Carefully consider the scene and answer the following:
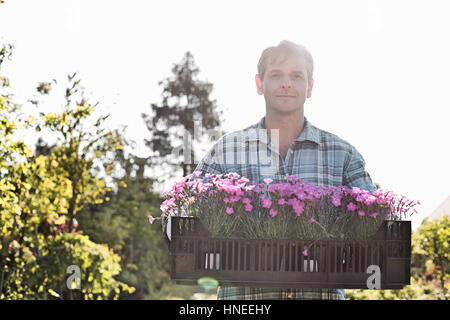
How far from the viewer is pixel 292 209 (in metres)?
2.13

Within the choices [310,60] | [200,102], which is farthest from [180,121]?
[310,60]

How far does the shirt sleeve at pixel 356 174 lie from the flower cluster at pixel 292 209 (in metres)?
0.29

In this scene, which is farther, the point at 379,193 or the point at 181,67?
the point at 181,67

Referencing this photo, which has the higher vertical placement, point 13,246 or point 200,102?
point 200,102

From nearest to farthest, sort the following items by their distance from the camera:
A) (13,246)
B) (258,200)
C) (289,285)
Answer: (289,285), (258,200), (13,246)

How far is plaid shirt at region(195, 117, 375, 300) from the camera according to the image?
252cm

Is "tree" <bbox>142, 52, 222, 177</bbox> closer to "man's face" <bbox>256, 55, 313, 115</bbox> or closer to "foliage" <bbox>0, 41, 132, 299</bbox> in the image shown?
"foliage" <bbox>0, 41, 132, 299</bbox>

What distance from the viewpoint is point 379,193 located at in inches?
87.4

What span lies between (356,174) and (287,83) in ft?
1.77

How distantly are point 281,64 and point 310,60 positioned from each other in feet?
0.51

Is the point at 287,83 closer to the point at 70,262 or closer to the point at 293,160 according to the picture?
the point at 293,160

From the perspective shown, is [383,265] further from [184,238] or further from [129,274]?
[129,274]

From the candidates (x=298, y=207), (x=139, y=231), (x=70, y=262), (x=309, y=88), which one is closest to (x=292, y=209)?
(x=298, y=207)

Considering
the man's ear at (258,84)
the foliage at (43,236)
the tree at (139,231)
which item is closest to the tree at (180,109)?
the tree at (139,231)
